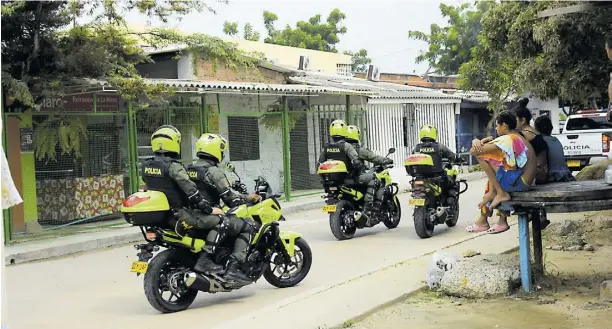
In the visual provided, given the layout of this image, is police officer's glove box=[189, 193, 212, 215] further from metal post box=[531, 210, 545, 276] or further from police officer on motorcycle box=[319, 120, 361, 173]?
police officer on motorcycle box=[319, 120, 361, 173]

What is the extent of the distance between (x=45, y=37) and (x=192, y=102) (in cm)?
429

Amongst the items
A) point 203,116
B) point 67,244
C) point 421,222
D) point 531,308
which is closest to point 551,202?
point 531,308

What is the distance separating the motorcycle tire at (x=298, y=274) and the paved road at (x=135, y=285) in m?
0.08

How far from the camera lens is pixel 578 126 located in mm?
20641

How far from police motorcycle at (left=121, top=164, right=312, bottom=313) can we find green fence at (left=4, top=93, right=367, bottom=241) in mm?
6483

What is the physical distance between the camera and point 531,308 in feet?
21.1

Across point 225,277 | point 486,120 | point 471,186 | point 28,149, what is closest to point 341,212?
point 225,277

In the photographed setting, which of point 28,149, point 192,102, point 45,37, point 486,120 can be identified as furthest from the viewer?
point 486,120

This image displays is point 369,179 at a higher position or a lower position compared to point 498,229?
higher

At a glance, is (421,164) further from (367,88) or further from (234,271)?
(367,88)

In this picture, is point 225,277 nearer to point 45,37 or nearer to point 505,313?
point 505,313

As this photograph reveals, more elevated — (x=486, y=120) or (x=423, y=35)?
(x=423, y=35)

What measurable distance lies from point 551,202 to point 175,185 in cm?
347

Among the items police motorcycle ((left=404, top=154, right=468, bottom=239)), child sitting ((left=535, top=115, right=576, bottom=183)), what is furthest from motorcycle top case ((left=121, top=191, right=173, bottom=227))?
police motorcycle ((left=404, top=154, right=468, bottom=239))
